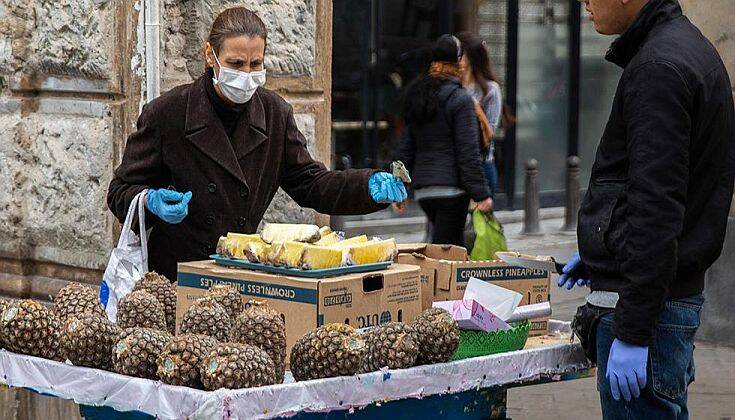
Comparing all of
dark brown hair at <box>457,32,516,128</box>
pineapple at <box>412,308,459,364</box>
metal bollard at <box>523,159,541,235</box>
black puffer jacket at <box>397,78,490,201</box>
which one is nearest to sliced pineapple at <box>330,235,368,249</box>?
pineapple at <box>412,308,459,364</box>

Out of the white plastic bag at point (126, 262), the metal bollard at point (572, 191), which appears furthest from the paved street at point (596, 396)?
the metal bollard at point (572, 191)

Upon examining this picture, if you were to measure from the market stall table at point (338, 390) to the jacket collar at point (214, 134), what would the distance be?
1.11 meters

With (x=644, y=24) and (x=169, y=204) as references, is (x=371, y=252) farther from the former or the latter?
(x=644, y=24)

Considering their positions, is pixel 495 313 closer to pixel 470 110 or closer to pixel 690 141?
pixel 690 141

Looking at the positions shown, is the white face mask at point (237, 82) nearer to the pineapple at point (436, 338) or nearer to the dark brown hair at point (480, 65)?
the pineapple at point (436, 338)

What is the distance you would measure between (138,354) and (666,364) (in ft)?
4.21

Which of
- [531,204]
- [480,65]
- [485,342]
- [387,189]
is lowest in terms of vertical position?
[531,204]

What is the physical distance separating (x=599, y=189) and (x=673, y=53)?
15.2 inches

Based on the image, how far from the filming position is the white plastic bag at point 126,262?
4266 mm

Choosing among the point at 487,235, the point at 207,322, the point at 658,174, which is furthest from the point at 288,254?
the point at 487,235

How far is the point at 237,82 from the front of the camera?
430 cm

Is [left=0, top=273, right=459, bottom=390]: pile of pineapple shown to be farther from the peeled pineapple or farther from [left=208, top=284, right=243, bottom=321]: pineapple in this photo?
the peeled pineapple

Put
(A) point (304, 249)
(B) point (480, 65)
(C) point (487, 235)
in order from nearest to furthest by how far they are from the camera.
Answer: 1. (A) point (304, 249)
2. (C) point (487, 235)
3. (B) point (480, 65)

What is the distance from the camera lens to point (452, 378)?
3.50 metres
